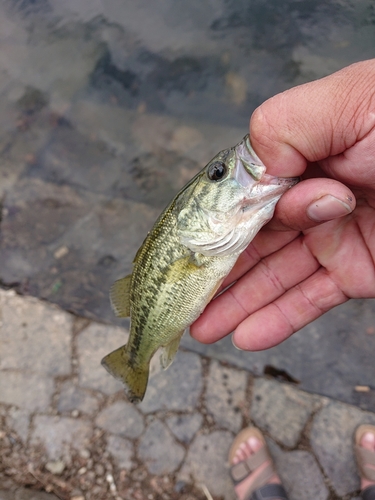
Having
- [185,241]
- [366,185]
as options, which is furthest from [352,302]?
[185,241]

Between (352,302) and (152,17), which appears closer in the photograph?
(352,302)

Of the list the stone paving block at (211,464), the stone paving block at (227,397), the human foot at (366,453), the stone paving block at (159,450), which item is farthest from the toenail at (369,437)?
the stone paving block at (159,450)

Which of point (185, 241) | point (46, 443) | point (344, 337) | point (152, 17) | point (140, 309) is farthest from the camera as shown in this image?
point (152, 17)

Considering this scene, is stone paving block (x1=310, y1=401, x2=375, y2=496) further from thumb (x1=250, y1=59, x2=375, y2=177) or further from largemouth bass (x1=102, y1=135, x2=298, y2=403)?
thumb (x1=250, y1=59, x2=375, y2=177)

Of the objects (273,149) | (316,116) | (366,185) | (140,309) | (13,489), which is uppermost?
(316,116)

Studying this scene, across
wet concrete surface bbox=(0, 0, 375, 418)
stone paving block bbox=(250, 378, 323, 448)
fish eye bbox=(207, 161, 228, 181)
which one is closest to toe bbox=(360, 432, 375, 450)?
stone paving block bbox=(250, 378, 323, 448)

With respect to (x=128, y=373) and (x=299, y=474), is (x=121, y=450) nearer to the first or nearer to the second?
(x=128, y=373)

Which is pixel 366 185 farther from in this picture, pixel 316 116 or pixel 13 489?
Result: pixel 13 489
